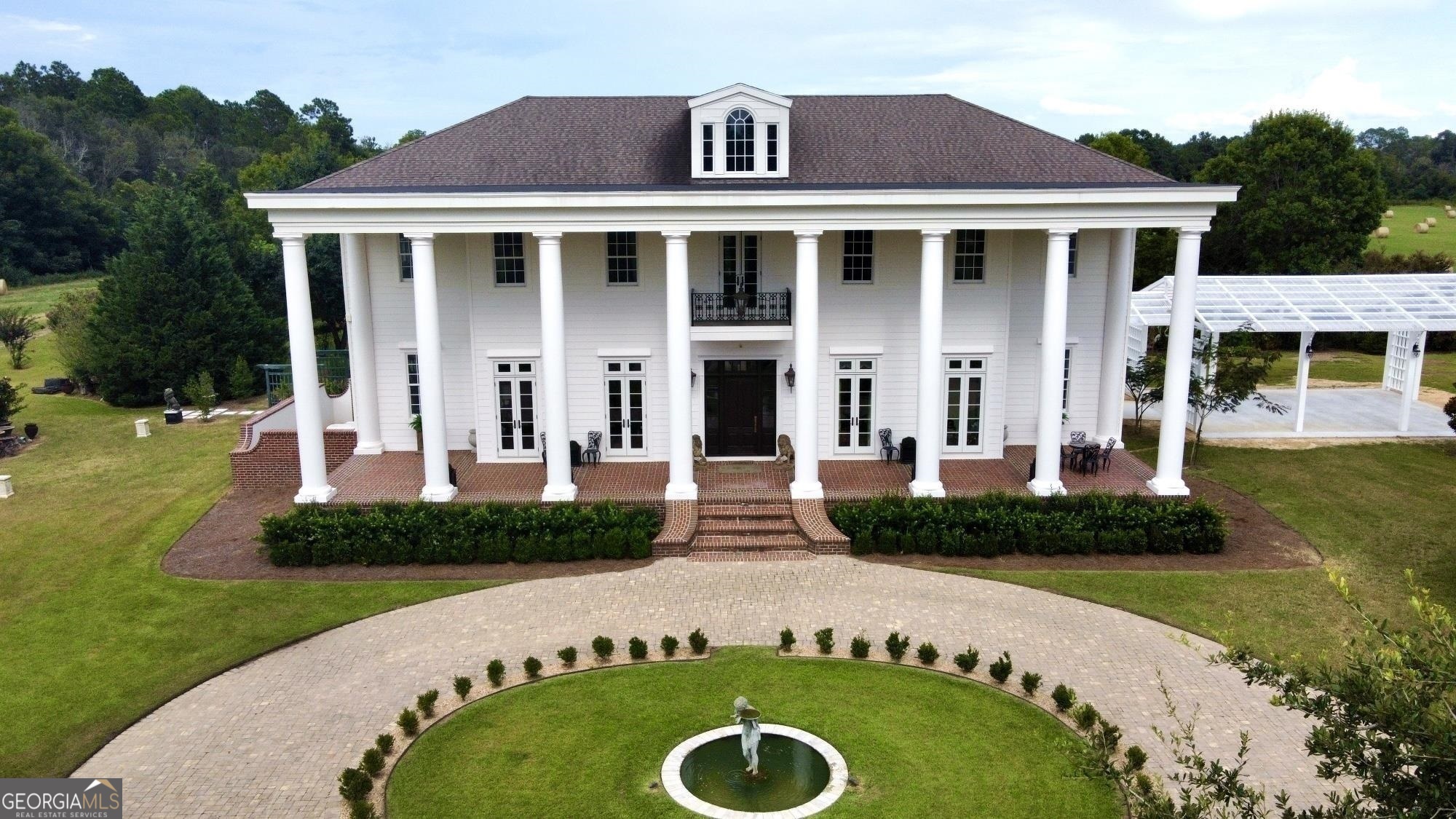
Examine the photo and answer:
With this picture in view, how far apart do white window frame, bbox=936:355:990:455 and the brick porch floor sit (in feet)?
1.54

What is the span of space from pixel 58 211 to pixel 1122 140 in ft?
233

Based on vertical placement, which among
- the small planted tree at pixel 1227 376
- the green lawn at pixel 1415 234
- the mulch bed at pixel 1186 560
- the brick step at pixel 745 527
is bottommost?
the mulch bed at pixel 1186 560

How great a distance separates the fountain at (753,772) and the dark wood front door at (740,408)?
12560 millimetres

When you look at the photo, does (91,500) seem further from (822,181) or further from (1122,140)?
(1122,140)

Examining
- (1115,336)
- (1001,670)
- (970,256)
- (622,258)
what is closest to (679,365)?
(622,258)

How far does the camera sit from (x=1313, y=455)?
92.7ft

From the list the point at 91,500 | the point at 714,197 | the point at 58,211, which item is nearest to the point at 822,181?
the point at 714,197

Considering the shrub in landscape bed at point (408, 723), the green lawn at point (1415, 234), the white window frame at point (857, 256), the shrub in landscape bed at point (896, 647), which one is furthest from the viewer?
the green lawn at point (1415, 234)

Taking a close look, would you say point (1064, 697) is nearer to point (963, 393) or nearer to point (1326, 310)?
point (963, 393)

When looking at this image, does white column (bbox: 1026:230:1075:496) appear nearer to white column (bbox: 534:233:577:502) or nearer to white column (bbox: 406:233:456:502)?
white column (bbox: 534:233:577:502)

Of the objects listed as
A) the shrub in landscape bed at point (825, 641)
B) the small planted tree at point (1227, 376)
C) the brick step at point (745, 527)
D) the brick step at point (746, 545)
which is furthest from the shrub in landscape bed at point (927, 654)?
the small planted tree at point (1227, 376)

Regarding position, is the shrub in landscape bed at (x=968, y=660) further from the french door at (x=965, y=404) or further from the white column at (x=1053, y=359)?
the french door at (x=965, y=404)

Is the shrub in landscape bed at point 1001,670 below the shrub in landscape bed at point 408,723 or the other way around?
the other way around

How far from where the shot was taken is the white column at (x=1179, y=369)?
22203 mm
